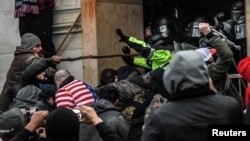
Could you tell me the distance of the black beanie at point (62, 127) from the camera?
622cm

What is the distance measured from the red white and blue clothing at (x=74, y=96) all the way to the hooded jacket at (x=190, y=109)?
2939 millimetres

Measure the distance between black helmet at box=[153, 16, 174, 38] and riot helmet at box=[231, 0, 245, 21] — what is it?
0.98m

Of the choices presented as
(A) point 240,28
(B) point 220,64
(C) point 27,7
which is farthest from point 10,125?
(C) point 27,7

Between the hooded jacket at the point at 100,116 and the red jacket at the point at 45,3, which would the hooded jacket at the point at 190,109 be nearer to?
the hooded jacket at the point at 100,116

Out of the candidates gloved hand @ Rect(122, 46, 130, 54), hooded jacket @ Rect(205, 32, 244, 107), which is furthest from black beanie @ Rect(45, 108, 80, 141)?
gloved hand @ Rect(122, 46, 130, 54)

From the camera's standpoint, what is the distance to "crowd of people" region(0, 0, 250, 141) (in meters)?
5.48

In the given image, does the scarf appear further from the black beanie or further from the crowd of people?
the black beanie

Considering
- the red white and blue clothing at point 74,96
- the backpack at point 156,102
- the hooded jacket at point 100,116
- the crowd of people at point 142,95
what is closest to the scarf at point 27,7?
the crowd of people at point 142,95

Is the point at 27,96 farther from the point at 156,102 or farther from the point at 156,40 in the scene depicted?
the point at 156,40

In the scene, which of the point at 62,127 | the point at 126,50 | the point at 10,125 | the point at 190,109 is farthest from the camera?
the point at 126,50

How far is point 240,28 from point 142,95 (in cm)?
310

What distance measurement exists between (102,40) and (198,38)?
1720 mm

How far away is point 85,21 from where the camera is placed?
12.1m

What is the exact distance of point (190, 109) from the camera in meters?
5.49
